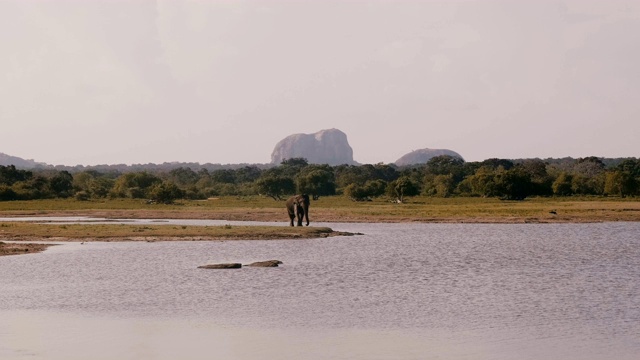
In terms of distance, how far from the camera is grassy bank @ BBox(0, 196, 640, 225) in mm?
81688

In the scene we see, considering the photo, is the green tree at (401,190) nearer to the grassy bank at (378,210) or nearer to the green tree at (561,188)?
the grassy bank at (378,210)

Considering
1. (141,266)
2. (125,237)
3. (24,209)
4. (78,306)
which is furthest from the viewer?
(24,209)

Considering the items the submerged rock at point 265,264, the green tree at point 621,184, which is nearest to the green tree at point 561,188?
the green tree at point 621,184

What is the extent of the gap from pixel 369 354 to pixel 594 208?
2701 inches

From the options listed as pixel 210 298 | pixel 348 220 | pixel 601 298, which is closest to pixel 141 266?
pixel 210 298

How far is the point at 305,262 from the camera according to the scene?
46844mm

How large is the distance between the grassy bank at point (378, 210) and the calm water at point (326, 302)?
79.5 ft

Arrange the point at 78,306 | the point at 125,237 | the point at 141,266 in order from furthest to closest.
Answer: the point at 125,237, the point at 141,266, the point at 78,306

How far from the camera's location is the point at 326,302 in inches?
1307

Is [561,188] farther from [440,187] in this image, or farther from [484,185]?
[440,187]

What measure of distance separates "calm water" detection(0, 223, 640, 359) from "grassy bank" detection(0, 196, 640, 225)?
24.2m

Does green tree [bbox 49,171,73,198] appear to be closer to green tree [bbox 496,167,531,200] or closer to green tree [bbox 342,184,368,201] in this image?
green tree [bbox 342,184,368,201]

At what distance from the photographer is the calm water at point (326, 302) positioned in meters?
24.7

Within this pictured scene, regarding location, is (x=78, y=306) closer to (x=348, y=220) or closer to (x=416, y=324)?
(x=416, y=324)
